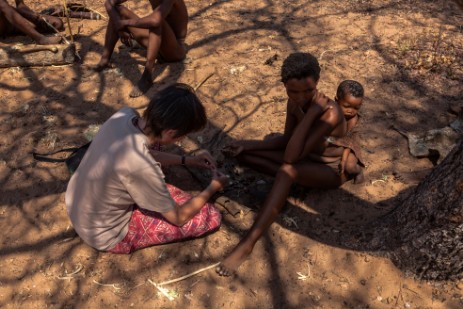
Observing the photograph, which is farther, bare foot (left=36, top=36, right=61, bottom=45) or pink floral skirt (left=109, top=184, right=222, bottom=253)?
bare foot (left=36, top=36, right=61, bottom=45)

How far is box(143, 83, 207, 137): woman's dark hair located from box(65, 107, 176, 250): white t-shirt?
0.12 metres

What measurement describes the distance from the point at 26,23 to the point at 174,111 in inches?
134

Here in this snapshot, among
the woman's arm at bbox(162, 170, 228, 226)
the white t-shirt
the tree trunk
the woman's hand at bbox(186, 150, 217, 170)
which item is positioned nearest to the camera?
the tree trunk

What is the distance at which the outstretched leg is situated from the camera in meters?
2.54

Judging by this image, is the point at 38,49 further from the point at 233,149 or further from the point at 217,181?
the point at 217,181

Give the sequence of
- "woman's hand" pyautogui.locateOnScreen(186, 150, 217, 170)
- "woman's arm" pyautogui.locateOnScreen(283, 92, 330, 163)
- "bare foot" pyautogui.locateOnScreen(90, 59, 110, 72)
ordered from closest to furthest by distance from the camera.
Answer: "woman's arm" pyautogui.locateOnScreen(283, 92, 330, 163) → "woman's hand" pyautogui.locateOnScreen(186, 150, 217, 170) → "bare foot" pyautogui.locateOnScreen(90, 59, 110, 72)

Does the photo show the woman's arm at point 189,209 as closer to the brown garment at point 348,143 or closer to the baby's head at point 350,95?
the brown garment at point 348,143

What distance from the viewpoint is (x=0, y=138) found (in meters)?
3.51

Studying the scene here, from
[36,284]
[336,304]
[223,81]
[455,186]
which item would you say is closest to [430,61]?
[223,81]

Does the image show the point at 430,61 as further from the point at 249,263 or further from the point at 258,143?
the point at 249,263

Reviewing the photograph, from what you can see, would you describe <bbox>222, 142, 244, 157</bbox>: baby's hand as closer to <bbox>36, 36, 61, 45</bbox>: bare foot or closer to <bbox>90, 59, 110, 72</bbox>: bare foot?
<bbox>90, 59, 110, 72</bbox>: bare foot

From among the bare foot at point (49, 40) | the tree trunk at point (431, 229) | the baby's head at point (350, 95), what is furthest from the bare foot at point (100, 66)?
the tree trunk at point (431, 229)

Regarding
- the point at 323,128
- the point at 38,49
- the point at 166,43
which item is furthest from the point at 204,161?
the point at 38,49

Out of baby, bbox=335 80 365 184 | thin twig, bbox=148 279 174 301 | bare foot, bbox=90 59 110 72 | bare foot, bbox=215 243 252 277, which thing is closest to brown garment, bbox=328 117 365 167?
baby, bbox=335 80 365 184
